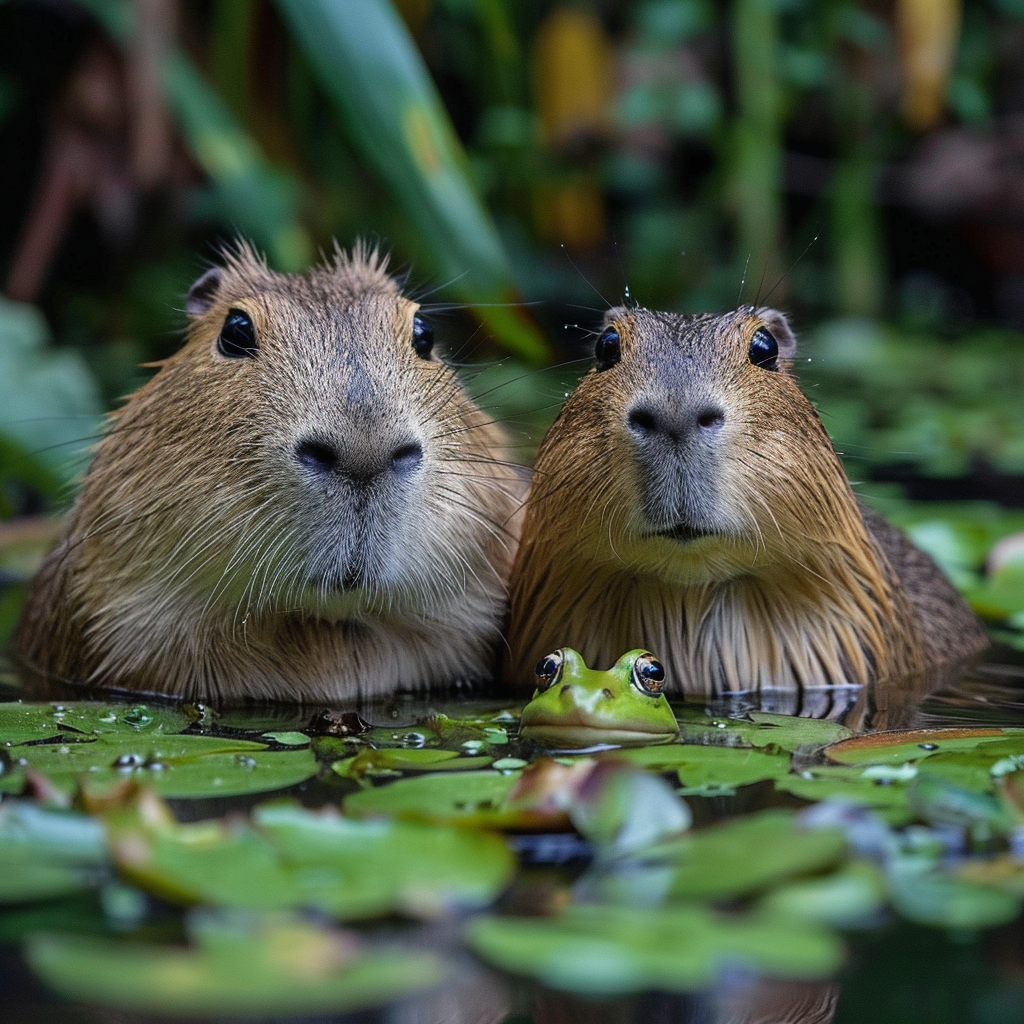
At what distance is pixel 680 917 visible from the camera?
2.43 m

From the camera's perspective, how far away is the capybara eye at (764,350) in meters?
4.22

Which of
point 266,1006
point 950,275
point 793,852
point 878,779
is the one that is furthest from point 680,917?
point 950,275

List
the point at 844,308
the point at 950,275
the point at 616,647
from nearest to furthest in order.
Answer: the point at 616,647 → the point at 844,308 → the point at 950,275

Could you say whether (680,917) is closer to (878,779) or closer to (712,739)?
(878,779)

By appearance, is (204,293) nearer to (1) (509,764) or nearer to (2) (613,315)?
(2) (613,315)

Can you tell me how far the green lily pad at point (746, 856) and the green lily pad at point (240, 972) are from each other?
0.49 meters

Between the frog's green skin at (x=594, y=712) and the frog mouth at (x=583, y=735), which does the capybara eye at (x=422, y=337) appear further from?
the frog mouth at (x=583, y=735)

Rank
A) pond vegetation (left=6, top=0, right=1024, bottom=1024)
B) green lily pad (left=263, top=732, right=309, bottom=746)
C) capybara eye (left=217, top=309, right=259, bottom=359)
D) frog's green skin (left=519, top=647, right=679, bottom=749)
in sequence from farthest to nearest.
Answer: capybara eye (left=217, top=309, right=259, bottom=359) < green lily pad (left=263, top=732, right=309, bottom=746) < frog's green skin (left=519, top=647, right=679, bottom=749) < pond vegetation (left=6, top=0, right=1024, bottom=1024)

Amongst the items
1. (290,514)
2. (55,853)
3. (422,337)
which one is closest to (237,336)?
(422,337)

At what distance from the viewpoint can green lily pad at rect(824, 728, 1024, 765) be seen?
338 centimetres

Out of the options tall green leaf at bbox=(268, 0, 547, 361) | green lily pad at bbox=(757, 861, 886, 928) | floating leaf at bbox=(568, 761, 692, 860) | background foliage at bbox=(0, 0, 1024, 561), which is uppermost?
background foliage at bbox=(0, 0, 1024, 561)

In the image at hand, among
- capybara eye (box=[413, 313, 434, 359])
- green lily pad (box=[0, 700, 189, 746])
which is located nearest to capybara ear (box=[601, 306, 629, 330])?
capybara eye (box=[413, 313, 434, 359])

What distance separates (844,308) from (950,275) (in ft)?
5.68

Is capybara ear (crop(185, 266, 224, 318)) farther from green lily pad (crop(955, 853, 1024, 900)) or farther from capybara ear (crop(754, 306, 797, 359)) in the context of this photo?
green lily pad (crop(955, 853, 1024, 900))
